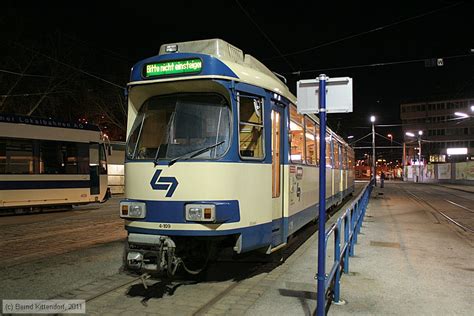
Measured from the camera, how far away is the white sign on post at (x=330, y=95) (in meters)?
4.93

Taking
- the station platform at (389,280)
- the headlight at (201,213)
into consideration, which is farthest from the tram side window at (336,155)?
the headlight at (201,213)

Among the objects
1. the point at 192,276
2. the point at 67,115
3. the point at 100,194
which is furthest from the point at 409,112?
the point at 192,276

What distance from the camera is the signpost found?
4.79 meters

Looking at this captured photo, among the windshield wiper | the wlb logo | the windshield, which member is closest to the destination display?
the windshield

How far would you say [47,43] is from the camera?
27125mm

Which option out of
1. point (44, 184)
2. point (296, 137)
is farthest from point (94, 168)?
point (296, 137)

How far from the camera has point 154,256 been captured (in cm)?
582

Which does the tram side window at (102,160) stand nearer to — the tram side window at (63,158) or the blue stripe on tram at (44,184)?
the tram side window at (63,158)

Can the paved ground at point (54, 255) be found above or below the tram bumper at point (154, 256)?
below

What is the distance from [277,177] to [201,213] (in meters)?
1.91

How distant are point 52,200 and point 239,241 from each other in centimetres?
1366

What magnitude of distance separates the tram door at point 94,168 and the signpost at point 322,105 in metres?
16.0

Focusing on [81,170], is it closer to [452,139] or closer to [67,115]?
[67,115]

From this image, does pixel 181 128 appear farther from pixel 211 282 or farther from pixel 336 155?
pixel 336 155
